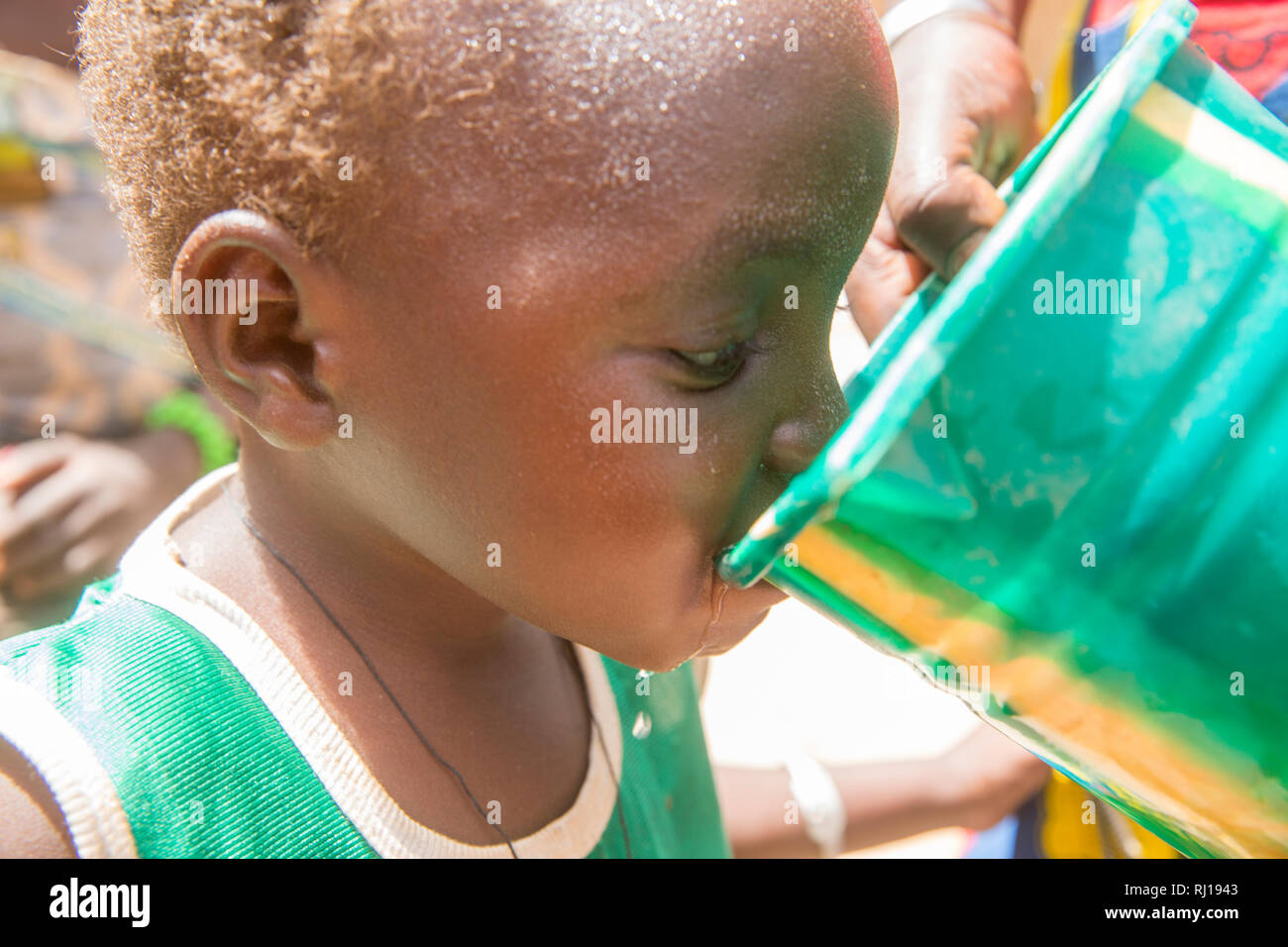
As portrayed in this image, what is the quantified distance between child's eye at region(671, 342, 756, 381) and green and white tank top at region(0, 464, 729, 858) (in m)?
0.36

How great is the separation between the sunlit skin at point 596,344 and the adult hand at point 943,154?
0.40 feet

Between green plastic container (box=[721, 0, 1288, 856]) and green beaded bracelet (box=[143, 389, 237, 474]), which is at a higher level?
green beaded bracelet (box=[143, 389, 237, 474])

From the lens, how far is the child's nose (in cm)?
58

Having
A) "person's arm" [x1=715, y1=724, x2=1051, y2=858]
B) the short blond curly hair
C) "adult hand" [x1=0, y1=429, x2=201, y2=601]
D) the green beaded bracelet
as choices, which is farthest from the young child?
the green beaded bracelet

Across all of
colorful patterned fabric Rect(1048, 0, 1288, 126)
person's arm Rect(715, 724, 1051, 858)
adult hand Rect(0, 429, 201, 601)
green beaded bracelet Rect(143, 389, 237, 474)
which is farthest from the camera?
green beaded bracelet Rect(143, 389, 237, 474)

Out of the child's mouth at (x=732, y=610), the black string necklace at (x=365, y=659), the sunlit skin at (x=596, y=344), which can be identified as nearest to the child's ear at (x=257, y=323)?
the sunlit skin at (x=596, y=344)

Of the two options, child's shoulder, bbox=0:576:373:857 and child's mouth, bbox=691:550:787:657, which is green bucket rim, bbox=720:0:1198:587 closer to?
child's mouth, bbox=691:550:787:657

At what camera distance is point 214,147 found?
603mm

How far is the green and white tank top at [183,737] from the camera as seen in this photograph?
0.61 m

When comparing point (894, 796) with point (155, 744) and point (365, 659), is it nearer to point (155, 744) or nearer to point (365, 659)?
point (365, 659)

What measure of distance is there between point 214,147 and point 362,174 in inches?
4.4
